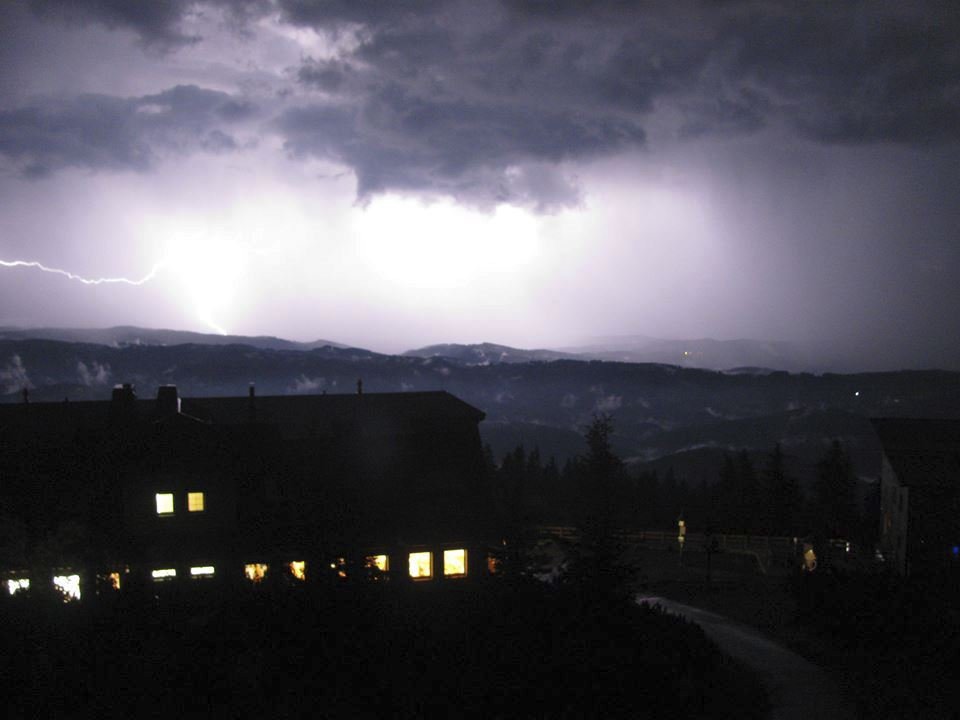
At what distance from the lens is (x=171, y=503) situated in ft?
85.1

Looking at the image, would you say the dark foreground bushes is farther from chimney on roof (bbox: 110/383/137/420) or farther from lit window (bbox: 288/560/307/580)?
chimney on roof (bbox: 110/383/137/420)

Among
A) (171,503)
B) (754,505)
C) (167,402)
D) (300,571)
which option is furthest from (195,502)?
(754,505)

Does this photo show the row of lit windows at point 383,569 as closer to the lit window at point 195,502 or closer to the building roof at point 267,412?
the lit window at point 195,502

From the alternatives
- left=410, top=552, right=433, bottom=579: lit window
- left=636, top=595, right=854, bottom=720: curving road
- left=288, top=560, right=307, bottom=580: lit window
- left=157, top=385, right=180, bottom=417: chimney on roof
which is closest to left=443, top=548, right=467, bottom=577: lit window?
left=410, top=552, right=433, bottom=579: lit window

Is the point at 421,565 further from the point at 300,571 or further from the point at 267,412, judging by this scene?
the point at 267,412

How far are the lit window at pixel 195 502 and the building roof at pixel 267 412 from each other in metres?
2.94

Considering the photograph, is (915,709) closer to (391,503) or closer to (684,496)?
(391,503)

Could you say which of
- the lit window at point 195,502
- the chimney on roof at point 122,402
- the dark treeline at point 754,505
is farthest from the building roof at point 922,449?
the chimney on roof at point 122,402

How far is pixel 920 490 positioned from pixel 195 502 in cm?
3391

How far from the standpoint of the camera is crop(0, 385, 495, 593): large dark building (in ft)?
78.7

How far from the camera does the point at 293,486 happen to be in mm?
26328

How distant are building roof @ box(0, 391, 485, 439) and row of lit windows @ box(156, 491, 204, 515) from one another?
2.99m

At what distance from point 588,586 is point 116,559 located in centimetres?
1473

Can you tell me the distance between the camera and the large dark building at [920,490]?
30984mm
